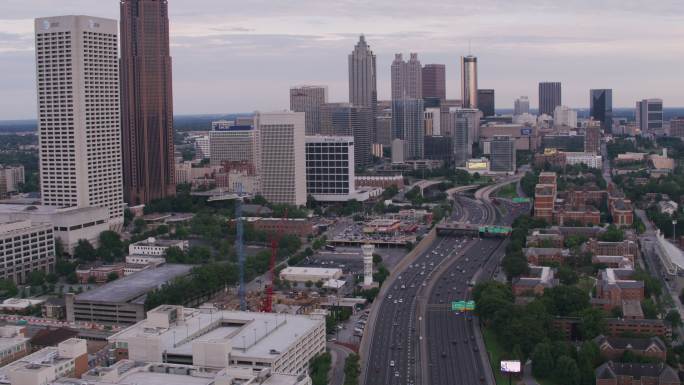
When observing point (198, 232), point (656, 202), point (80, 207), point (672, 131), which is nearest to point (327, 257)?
point (198, 232)

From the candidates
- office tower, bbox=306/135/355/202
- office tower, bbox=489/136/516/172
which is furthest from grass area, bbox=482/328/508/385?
office tower, bbox=489/136/516/172

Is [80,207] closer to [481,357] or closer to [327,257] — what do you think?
[327,257]

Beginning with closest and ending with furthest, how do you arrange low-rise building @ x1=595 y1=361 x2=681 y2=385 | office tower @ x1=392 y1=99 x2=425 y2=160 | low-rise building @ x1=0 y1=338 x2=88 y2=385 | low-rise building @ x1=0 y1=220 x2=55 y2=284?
low-rise building @ x1=0 y1=338 x2=88 y2=385 < low-rise building @ x1=595 y1=361 x2=681 y2=385 < low-rise building @ x1=0 y1=220 x2=55 y2=284 < office tower @ x1=392 y1=99 x2=425 y2=160

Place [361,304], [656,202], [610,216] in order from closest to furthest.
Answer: [361,304] → [610,216] → [656,202]

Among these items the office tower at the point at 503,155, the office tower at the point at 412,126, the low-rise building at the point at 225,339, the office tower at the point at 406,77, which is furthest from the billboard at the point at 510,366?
the office tower at the point at 406,77

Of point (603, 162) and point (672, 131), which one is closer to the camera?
point (603, 162)

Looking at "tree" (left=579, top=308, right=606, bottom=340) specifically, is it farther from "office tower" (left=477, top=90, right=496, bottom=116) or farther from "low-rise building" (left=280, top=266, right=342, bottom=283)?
"office tower" (left=477, top=90, right=496, bottom=116)

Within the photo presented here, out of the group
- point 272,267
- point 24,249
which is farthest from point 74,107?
point 272,267
